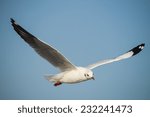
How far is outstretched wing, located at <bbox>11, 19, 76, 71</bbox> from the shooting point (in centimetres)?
258

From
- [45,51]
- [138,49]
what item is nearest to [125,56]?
[138,49]

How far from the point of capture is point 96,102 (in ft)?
9.13

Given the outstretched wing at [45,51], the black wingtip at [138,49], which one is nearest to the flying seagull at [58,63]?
the outstretched wing at [45,51]

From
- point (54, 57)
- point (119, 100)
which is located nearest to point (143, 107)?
point (119, 100)

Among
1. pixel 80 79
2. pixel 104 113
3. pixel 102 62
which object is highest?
pixel 102 62

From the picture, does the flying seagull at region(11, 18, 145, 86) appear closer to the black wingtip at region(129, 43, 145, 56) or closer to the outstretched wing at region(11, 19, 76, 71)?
the outstretched wing at region(11, 19, 76, 71)

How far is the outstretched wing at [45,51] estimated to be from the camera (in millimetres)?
2576

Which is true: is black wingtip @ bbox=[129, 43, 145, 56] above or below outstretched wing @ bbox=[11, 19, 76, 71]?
above

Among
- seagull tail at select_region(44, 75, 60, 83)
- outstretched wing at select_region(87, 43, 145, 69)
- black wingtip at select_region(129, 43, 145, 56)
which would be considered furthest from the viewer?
black wingtip at select_region(129, 43, 145, 56)

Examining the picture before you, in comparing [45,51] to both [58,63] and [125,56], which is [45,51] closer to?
[58,63]

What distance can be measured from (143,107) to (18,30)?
0.94 m

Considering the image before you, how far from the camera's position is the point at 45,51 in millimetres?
2646

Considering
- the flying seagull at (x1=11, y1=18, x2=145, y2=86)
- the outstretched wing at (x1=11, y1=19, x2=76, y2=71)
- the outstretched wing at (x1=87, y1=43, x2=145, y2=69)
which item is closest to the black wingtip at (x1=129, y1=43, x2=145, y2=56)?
the outstretched wing at (x1=87, y1=43, x2=145, y2=69)

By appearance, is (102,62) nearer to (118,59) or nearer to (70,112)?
(118,59)
